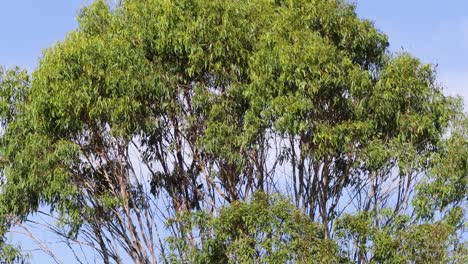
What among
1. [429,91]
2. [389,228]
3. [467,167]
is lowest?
[389,228]

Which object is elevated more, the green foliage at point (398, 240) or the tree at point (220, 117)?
the tree at point (220, 117)

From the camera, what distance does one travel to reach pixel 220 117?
1933 centimetres

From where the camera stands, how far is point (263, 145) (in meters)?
19.9

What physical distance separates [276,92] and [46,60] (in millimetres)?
3701

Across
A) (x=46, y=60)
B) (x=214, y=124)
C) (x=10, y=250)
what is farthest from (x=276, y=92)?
(x=10, y=250)

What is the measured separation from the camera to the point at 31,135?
757 inches

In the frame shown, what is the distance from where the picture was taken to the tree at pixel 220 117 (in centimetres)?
1889

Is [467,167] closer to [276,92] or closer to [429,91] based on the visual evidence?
[429,91]

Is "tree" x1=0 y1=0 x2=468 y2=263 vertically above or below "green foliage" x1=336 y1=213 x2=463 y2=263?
above

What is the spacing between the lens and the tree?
1889 centimetres

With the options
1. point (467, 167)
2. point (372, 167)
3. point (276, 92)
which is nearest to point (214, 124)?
point (276, 92)

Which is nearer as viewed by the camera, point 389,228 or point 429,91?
point 389,228

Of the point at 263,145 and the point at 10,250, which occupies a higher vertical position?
the point at 263,145

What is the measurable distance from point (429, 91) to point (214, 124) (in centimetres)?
373
